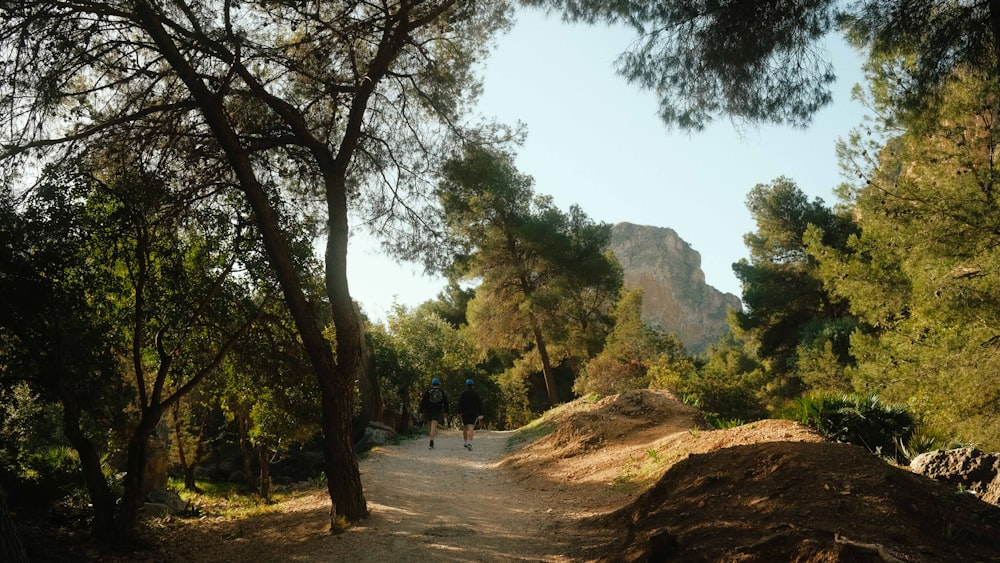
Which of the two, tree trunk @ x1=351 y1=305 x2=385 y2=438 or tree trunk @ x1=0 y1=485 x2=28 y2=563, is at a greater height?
tree trunk @ x1=351 y1=305 x2=385 y2=438

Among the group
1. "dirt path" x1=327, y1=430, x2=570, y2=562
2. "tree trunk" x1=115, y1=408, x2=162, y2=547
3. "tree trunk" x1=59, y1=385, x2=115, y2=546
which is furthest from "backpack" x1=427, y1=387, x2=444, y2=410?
"tree trunk" x1=59, y1=385, x2=115, y2=546

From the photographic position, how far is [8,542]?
3.72m

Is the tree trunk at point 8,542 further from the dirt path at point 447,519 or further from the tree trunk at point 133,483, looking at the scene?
the tree trunk at point 133,483

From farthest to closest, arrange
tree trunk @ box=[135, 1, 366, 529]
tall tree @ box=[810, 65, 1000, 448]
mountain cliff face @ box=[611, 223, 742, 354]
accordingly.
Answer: mountain cliff face @ box=[611, 223, 742, 354], tall tree @ box=[810, 65, 1000, 448], tree trunk @ box=[135, 1, 366, 529]

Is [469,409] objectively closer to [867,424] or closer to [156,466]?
[156,466]

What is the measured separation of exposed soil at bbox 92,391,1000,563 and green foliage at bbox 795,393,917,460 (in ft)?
3.22

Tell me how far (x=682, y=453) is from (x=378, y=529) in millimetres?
4162

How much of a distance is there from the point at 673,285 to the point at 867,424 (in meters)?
145

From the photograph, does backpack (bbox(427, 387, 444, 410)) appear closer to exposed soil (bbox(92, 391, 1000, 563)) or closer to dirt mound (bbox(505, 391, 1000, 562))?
exposed soil (bbox(92, 391, 1000, 563))

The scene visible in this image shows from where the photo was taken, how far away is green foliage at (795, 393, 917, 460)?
8.23 metres

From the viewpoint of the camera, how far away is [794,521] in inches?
168

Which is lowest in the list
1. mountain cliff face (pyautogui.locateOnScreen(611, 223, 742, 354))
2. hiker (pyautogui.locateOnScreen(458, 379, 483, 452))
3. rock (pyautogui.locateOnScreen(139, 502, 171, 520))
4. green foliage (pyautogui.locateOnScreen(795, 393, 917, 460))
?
Result: rock (pyautogui.locateOnScreen(139, 502, 171, 520))

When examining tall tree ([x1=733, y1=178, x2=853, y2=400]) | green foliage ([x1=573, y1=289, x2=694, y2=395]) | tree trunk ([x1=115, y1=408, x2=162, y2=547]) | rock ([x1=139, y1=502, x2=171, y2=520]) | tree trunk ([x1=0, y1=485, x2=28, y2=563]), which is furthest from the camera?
tall tree ([x1=733, y1=178, x2=853, y2=400])

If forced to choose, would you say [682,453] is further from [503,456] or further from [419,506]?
[503,456]
